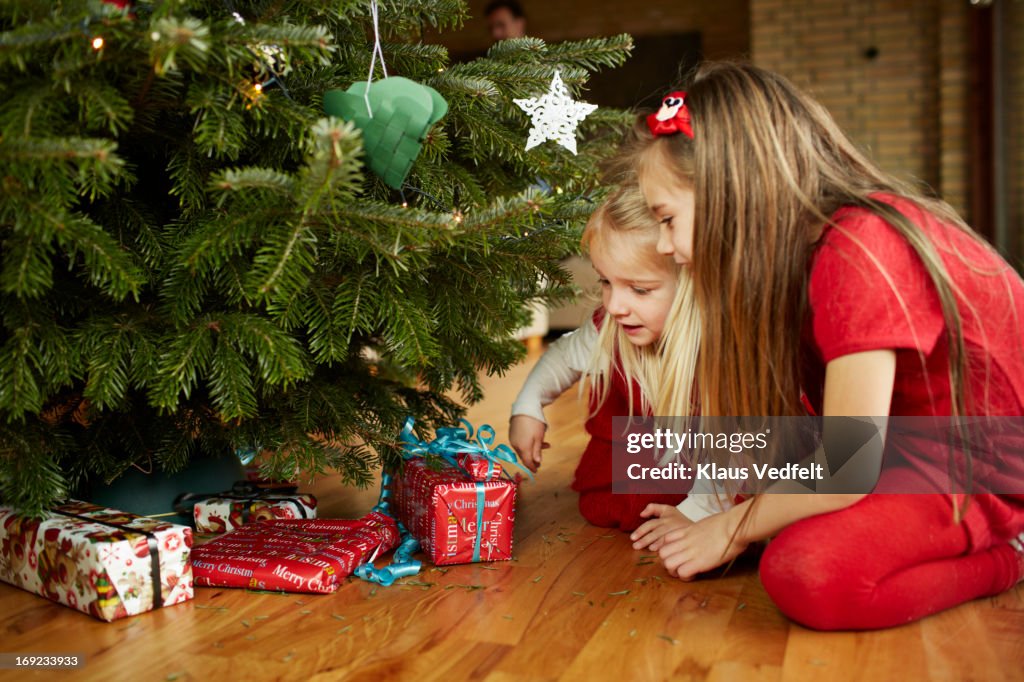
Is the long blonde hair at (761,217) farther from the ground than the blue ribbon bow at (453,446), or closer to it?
farther from the ground

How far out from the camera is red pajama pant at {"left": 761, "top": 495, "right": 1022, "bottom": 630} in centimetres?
106

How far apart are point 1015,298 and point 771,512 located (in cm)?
41

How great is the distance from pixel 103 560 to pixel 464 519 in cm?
47

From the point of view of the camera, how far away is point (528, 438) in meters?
1.57

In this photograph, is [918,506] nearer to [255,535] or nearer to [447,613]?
[447,613]

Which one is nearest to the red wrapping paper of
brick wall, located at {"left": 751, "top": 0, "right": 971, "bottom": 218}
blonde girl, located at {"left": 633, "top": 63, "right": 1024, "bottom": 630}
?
blonde girl, located at {"left": 633, "top": 63, "right": 1024, "bottom": 630}

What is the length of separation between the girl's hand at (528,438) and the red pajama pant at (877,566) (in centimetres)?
52

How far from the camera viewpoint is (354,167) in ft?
3.30

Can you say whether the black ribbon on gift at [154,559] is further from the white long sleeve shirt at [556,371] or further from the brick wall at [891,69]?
the brick wall at [891,69]

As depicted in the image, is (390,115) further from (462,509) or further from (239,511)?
(239,511)

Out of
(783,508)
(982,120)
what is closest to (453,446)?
(783,508)

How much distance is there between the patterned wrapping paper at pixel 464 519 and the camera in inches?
51.8

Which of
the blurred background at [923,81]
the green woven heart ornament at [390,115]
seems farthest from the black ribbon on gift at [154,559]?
the blurred background at [923,81]

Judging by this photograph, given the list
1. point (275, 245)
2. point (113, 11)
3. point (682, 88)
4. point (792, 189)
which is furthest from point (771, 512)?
point (113, 11)
